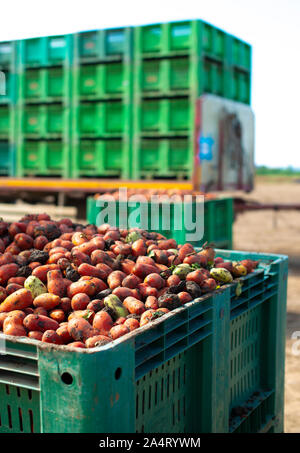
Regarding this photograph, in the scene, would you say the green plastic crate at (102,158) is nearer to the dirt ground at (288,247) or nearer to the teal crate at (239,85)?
the teal crate at (239,85)

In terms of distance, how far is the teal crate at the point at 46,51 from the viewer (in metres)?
9.12

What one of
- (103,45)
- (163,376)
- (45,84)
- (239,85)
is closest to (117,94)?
(103,45)

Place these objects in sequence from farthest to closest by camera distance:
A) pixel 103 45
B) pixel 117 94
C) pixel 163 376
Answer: pixel 103 45 < pixel 117 94 < pixel 163 376

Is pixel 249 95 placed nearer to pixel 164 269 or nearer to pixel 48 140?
pixel 48 140

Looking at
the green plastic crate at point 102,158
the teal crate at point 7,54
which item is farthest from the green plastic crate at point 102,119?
the teal crate at point 7,54

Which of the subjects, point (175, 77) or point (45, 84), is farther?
point (45, 84)

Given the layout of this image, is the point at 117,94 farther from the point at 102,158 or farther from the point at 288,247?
the point at 288,247

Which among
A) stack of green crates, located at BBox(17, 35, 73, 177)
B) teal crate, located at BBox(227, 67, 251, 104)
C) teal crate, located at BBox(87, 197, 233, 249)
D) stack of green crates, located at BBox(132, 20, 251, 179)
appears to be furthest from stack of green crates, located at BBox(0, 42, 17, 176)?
teal crate, located at BBox(87, 197, 233, 249)

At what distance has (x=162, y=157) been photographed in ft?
27.5

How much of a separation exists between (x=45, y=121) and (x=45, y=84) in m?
0.64

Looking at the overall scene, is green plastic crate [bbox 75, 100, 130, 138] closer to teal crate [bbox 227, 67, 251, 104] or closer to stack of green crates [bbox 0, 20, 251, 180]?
stack of green crates [bbox 0, 20, 251, 180]

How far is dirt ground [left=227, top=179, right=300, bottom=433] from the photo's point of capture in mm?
4062

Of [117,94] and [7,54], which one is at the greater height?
[7,54]

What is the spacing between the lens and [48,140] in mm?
9477
